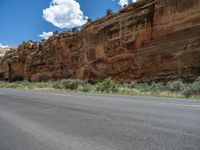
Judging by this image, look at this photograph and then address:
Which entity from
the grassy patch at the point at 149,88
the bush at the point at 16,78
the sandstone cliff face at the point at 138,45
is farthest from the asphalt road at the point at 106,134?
the bush at the point at 16,78

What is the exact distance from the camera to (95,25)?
45.6 meters

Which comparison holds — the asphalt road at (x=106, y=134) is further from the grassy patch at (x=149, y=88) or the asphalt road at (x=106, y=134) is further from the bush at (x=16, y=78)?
the bush at (x=16, y=78)

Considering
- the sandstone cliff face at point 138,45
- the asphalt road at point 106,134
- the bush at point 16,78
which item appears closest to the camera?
the asphalt road at point 106,134

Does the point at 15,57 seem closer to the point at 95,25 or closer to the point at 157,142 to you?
the point at 95,25

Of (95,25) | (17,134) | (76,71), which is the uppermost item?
(95,25)

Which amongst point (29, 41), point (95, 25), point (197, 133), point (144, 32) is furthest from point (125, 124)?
point (29, 41)

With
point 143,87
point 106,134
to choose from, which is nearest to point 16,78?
point 143,87

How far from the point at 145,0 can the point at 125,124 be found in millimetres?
32608

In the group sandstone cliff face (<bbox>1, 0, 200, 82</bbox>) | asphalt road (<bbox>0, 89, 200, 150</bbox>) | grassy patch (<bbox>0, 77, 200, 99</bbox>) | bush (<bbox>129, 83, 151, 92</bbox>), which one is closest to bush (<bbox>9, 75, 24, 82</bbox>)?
sandstone cliff face (<bbox>1, 0, 200, 82</bbox>)

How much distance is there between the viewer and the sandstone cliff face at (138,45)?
29.8m

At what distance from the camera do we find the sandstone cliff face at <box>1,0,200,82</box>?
29.8 metres

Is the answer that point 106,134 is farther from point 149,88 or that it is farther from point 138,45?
point 138,45

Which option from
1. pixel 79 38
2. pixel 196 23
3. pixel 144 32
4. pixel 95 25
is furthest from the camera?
pixel 79 38

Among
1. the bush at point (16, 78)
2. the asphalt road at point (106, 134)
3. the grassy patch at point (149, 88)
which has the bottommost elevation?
the asphalt road at point (106, 134)
